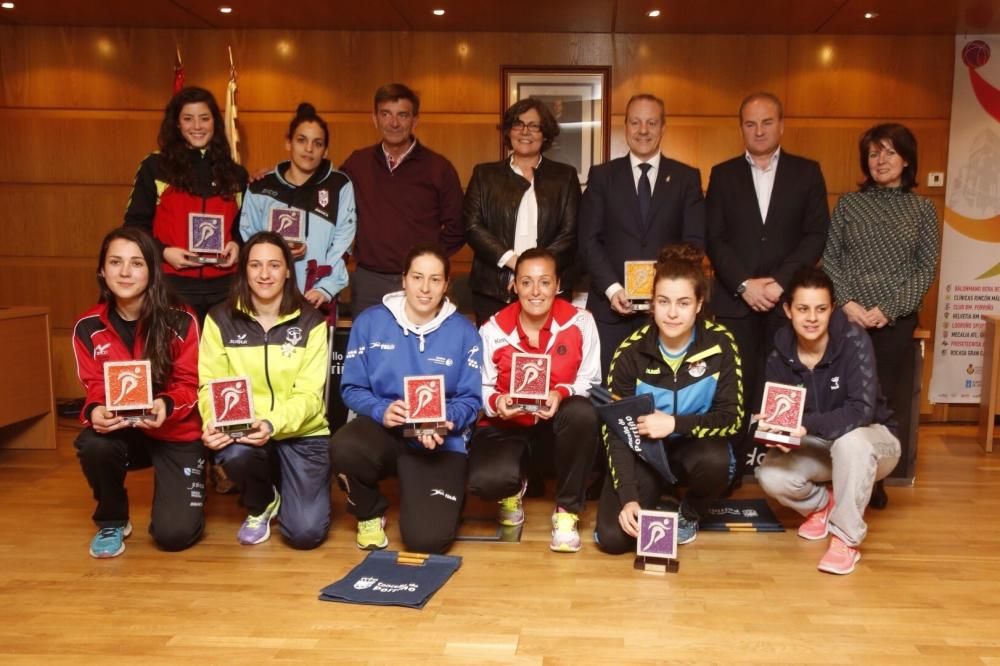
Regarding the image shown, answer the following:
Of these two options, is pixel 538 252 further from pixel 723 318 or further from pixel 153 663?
pixel 153 663

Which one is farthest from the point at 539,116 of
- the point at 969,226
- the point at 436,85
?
the point at 969,226

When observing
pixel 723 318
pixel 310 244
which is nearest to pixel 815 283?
pixel 723 318

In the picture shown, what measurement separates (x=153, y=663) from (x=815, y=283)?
280 cm

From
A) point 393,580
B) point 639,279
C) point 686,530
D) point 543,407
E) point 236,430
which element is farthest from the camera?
point 639,279

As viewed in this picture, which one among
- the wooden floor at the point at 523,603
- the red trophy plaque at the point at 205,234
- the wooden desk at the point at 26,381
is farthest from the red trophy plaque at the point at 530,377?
the wooden desk at the point at 26,381

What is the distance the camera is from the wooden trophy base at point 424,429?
136 inches

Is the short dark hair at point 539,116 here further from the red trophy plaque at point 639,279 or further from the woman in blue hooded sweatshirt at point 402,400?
the woman in blue hooded sweatshirt at point 402,400

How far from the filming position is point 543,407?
11.7 ft

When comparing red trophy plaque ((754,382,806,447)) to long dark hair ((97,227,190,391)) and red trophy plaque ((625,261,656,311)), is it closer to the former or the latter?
red trophy plaque ((625,261,656,311))

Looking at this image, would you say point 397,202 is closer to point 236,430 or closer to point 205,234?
point 205,234

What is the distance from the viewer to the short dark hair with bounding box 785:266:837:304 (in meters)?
3.56

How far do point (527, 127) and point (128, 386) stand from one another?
2.16 metres

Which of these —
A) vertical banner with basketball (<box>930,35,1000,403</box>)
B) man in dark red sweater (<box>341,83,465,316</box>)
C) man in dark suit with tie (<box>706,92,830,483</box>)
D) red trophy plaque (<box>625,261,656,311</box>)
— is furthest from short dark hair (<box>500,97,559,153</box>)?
vertical banner with basketball (<box>930,35,1000,403</box>)

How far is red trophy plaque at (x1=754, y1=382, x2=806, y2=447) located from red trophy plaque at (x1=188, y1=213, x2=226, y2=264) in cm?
256
